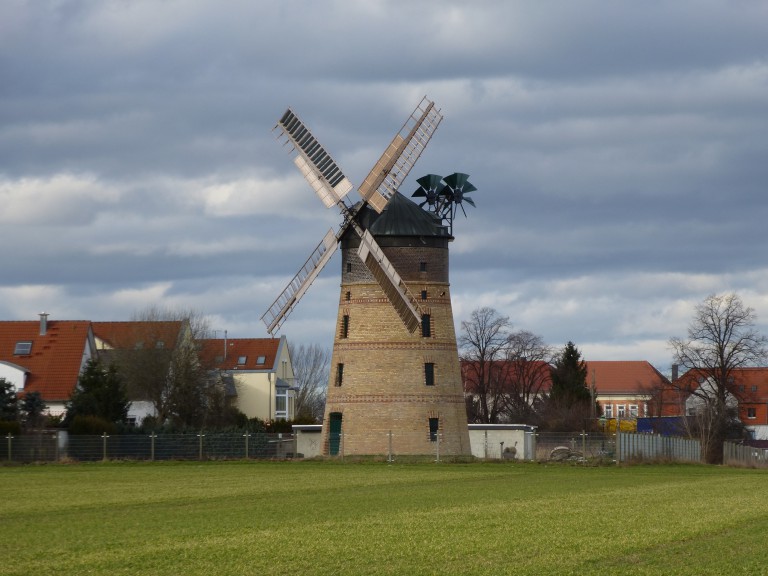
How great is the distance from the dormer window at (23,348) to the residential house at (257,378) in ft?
90.6

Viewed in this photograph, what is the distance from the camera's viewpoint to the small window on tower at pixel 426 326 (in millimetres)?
59156

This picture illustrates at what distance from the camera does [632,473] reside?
171ft

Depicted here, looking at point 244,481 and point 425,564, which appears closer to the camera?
point 425,564

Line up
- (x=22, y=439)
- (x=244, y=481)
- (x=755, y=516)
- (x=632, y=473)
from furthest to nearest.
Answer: (x=22, y=439)
(x=632, y=473)
(x=244, y=481)
(x=755, y=516)

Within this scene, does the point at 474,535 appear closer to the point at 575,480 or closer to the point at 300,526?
the point at 300,526

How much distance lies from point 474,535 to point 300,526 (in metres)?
3.50

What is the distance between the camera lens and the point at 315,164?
60344 millimetres

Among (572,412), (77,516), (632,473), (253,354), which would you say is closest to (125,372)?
(253,354)

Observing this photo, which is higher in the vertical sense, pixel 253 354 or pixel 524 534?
pixel 253 354

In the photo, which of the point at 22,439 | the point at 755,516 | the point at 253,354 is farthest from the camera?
the point at 253,354

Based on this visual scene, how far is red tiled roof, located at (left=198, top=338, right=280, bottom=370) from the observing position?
349 ft

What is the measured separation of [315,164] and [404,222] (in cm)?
471

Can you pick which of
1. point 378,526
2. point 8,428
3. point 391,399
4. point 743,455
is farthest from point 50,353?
point 378,526

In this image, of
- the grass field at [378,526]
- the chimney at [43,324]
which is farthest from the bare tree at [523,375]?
the grass field at [378,526]
